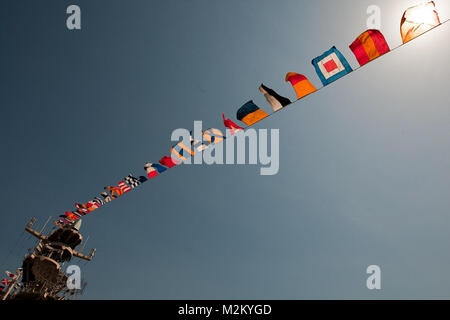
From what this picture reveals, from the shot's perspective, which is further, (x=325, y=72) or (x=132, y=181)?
(x=132, y=181)

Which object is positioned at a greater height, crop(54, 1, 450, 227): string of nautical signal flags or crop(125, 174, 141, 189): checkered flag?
crop(54, 1, 450, 227): string of nautical signal flags

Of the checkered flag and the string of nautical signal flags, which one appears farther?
the checkered flag

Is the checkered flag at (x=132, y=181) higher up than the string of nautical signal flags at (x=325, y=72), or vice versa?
the string of nautical signal flags at (x=325, y=72)

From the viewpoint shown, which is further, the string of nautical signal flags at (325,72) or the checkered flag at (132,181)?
the checkered flag at (132,181)

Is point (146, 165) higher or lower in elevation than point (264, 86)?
lower

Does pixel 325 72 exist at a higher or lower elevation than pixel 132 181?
higher

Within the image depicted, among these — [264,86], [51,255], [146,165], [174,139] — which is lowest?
[51,255]
